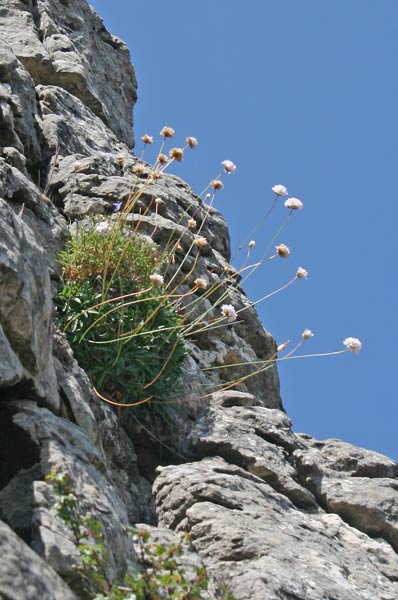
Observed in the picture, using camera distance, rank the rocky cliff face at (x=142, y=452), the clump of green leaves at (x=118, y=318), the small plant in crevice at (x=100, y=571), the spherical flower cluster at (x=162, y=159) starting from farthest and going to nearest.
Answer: the spherical flower cluster at (x=162, y=159)
the clump of green leaves at (x=118, y=318)
the rocky cliff face at (x=142, y=452)
the small plant in crevice at (x=100, y=571)

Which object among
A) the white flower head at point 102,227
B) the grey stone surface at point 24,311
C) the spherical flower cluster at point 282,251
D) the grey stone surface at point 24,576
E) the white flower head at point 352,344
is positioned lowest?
the grey stone surface at point 24,576

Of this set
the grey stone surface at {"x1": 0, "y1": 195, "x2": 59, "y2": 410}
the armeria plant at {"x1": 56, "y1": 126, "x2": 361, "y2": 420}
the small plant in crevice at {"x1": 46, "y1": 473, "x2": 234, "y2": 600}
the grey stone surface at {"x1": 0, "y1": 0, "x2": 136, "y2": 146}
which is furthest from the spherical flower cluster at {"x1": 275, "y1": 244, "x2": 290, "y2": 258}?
the grey stone surface at {"x1": 0, "y1": 0, "x2": 136, "y2": 146}

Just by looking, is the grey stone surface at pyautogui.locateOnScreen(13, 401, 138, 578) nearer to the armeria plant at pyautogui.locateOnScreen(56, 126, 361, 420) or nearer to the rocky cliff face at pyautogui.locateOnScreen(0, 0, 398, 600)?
the rocky cliff face at pyautogui.locateOnScreen(0, 0, 398, 600)

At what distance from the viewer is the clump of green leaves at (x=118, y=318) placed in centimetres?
670

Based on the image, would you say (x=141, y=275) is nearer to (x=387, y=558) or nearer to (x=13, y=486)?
(x=387, y=558)

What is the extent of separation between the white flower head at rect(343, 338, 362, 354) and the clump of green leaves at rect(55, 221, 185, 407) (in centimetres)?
137

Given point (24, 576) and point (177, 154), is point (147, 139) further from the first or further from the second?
point (24, 576)

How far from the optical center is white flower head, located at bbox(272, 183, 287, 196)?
8373 millimetres

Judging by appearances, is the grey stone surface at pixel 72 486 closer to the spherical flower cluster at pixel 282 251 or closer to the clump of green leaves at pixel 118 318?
the clump of green leaves at pixel 118 318

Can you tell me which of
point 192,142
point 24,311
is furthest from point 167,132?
point 24,311

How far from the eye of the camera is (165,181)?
11266 mm

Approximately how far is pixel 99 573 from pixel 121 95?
13.3 meters

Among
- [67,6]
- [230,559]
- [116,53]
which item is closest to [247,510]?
[230,559]

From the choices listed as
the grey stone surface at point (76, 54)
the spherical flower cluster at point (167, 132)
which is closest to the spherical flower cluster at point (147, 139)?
the spherical flower cluster at point (167, 132)
